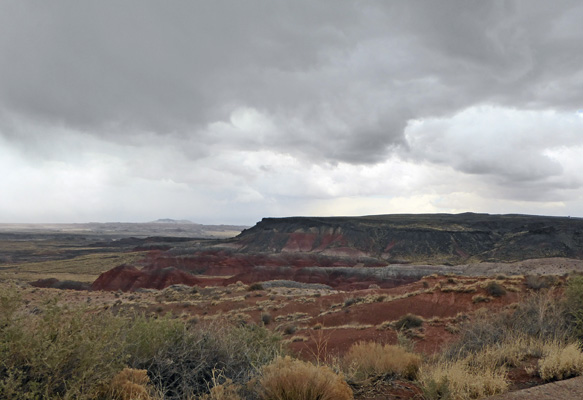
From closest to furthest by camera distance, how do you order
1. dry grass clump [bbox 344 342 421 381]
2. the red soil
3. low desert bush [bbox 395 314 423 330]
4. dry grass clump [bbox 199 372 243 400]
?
dry grass clump [bbox 199 372 243 400] → dry grass clump [bbox 344 342 421 381] → low desert bush [bbox 395 314 423 330] → the red soil

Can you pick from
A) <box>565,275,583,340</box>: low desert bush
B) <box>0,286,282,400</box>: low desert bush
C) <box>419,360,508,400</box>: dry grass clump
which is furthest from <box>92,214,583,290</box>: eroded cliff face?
<box>0,286,282,400</box>: low desert bush

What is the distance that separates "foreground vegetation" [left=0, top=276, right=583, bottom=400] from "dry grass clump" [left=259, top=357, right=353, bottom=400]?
0.04 feet

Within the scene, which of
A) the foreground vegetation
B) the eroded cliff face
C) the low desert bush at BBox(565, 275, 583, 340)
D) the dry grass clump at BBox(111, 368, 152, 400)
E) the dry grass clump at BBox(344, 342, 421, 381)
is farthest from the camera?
the eroded cliff face

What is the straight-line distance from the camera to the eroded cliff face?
55.1 metres

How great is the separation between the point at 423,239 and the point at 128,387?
3435 inches

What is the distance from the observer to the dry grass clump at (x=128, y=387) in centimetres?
409

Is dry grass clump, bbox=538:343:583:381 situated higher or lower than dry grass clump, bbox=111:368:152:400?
lower

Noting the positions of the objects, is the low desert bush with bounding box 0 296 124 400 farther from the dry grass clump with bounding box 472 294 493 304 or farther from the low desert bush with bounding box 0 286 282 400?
the dry grass clump with bounding box 472 294 493 304

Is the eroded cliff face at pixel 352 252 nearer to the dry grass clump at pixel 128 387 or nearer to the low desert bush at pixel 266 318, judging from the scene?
the low desert bush at pixel 266 318

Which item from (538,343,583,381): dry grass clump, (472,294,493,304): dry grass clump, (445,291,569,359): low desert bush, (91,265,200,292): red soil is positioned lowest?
(91,265,200,292): red soil

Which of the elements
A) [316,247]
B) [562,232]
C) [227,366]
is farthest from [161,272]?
[562,232]

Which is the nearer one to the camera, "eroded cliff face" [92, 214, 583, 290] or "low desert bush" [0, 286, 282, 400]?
"low desert bush" [0, 286, 282, 400]

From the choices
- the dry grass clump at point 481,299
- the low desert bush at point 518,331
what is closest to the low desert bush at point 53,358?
the low desert bush at point 518,331

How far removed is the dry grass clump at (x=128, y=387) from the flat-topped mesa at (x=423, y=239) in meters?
72.8
